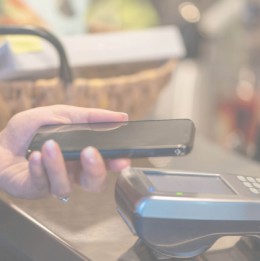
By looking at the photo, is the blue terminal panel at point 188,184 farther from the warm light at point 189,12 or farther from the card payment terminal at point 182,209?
the warm light at point 189,12

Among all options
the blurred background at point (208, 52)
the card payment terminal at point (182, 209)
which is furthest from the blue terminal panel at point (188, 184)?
the blurred background at point (208, 52)

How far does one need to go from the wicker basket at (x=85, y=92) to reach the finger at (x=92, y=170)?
168 millimetres

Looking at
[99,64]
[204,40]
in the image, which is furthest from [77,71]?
[204,40]

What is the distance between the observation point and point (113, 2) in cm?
86

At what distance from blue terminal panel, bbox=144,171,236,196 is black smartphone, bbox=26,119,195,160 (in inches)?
0.7

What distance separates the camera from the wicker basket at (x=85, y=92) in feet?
1.82

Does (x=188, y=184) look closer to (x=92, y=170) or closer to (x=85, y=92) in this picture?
(x=92, y=170)

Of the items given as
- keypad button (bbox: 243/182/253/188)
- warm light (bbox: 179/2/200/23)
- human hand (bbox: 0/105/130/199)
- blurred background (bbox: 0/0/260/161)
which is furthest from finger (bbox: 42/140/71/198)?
warm light (bbox: 179/2/200/23)

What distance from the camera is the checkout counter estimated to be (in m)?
0.37

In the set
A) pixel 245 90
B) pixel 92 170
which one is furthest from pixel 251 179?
pixel 245 90

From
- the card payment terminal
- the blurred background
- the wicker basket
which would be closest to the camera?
the card payment terminal

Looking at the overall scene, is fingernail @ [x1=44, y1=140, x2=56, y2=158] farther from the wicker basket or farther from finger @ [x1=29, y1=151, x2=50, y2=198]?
the wicker basket

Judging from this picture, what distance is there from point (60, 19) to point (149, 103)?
17 cm

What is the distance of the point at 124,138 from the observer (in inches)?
14.2
